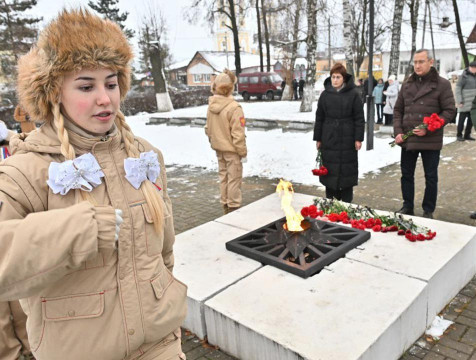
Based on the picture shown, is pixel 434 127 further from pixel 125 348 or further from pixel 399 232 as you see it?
pixel 125 348

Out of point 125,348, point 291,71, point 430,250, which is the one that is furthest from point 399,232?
point 291,71

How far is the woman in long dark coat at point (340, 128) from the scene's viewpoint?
520cm

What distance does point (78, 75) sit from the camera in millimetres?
1553

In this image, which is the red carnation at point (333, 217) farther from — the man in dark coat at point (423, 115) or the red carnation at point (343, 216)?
the man in dark coat at point (423, 115)

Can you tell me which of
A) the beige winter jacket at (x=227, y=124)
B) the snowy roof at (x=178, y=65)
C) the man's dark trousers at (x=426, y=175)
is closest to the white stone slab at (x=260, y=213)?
the beige winter jacket at (x=227, y=124)

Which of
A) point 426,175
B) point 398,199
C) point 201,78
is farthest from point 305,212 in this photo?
point 201,78

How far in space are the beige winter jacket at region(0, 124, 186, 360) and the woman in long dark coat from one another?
3.97 m

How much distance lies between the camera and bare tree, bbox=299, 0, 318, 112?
50.5 ft

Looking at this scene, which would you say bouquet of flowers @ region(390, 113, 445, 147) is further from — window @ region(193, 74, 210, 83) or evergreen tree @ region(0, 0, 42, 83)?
window @ region(193, 74, 210, 83)

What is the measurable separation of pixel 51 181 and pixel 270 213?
362cm

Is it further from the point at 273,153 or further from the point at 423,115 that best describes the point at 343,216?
the point at 273,153

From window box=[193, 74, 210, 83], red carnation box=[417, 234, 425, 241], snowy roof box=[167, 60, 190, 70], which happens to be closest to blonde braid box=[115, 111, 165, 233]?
red carnation box=[417, 234, 425, 241]

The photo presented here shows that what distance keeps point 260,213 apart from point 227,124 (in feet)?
4.75

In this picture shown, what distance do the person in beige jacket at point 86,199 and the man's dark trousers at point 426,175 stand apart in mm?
4449
